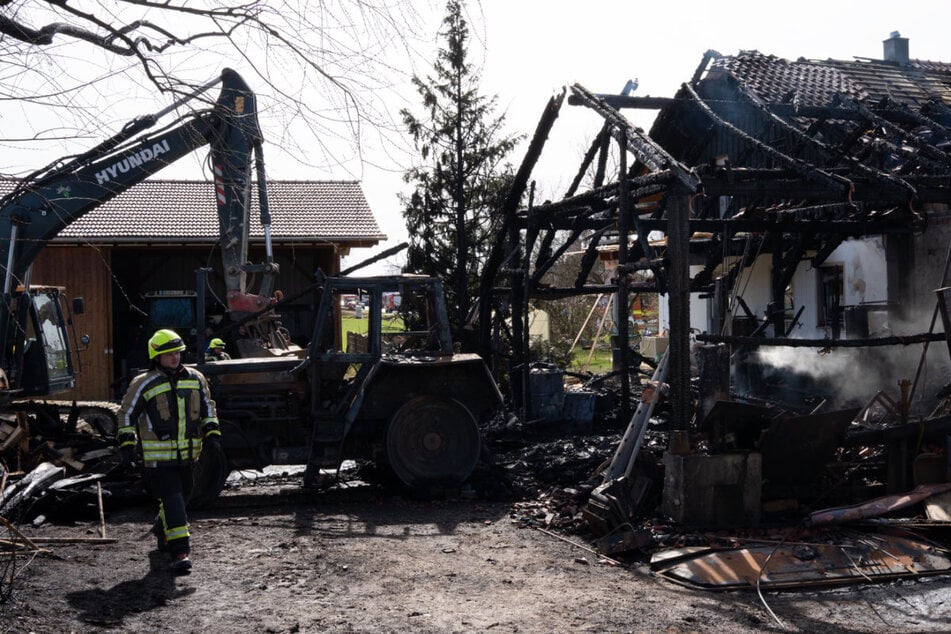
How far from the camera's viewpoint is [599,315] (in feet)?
103

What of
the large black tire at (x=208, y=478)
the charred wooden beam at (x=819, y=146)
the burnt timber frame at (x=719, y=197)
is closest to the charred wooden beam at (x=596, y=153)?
the burnt timber frame at (x=719, y=197)

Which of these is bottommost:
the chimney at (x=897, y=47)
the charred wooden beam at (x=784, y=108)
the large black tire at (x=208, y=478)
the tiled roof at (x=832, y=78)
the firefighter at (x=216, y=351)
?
the large black tire at (x=208, y=478)

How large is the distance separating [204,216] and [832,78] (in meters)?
13.2

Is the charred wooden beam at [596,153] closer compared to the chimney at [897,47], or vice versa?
the charred wooden beam at [596,153]

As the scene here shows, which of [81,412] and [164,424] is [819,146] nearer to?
[164,424]

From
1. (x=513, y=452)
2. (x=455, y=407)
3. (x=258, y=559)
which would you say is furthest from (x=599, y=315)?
(x=258, y=559)

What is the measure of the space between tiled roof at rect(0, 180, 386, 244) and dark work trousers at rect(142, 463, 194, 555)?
481 inches

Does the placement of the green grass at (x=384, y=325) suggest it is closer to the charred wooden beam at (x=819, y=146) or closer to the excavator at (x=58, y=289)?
the excavator at (x=58, y=289)

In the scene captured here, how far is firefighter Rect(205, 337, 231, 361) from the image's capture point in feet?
33.0

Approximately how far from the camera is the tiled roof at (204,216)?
1977cm

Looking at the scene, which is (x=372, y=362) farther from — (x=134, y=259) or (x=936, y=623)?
(x=134, y=259)

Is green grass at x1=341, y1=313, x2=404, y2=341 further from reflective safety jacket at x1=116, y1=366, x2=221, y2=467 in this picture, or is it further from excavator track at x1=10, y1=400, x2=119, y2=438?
excavator track at x1=10, y1=400, x2=119, y2=438

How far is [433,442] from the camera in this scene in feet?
31.3

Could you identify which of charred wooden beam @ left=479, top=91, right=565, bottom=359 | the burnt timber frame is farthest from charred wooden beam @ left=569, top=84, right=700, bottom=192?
charred wooden beam @ left=479, top=91, right=565, bottom=359
